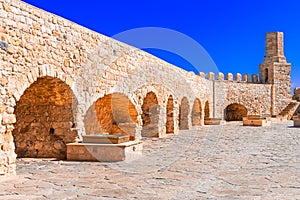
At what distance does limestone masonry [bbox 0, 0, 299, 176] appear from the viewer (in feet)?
17.9

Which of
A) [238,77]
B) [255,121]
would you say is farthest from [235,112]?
[255,121]

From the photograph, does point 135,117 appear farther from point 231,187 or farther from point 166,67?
point 231,187

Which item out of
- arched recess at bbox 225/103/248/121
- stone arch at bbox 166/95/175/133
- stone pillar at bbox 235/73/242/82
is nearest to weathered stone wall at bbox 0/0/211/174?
stone arch at bbox 166/95/175/133

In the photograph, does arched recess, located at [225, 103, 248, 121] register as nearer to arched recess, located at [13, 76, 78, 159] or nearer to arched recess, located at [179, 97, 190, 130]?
arched recess, located at [179, 97, 190, 130]

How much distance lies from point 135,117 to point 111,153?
3851mm

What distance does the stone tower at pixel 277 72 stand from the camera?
25737 millimetres

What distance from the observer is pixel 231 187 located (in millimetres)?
4477

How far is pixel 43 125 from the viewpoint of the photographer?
289 inches

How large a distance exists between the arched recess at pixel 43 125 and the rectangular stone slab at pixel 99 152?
38cm

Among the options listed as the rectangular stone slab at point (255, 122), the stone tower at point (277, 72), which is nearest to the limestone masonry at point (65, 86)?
the rectangular stone slab at point (255, 122)

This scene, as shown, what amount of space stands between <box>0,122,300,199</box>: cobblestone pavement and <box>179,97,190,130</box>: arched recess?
8571mm

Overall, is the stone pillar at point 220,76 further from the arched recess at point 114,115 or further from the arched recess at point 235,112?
the arched recess at point 114,115

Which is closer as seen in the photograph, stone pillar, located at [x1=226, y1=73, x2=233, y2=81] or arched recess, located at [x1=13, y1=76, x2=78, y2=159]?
arched recess, located at [x1=13, y1=76, x2=78, y2=159]

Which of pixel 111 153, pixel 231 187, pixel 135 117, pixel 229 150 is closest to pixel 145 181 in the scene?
pixel 231 187
